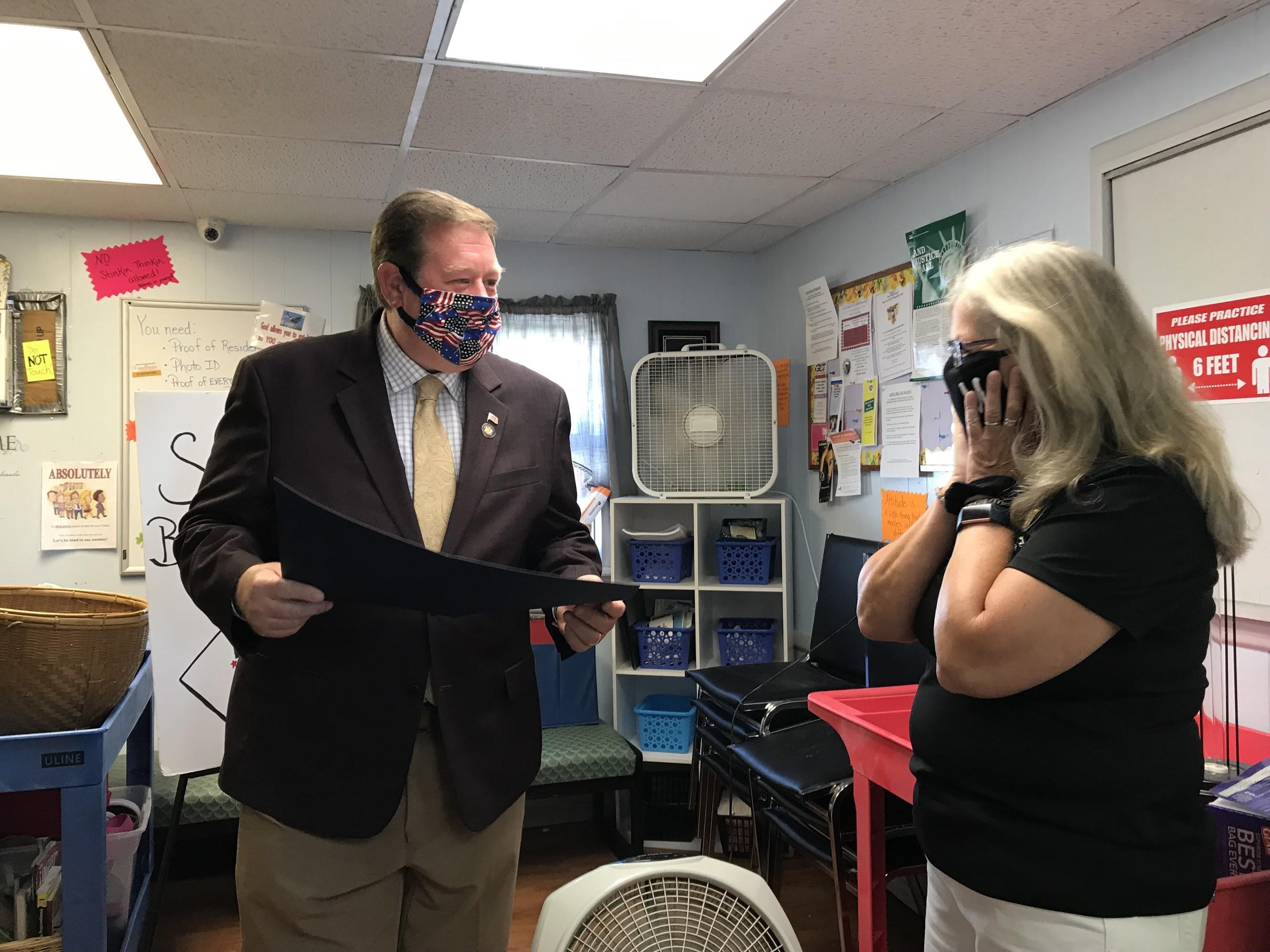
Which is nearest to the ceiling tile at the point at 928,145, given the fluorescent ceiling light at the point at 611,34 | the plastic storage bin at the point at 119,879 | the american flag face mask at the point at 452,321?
the fluorescent ceiling light at the point at 611,34

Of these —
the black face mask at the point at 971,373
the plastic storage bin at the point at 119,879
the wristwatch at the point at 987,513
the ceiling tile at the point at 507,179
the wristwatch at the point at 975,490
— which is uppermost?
the ceiling tile at the point at 507,179

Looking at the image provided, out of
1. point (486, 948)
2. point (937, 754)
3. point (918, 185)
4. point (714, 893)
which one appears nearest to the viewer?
point (714, 893)

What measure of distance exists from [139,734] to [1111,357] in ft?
8.34

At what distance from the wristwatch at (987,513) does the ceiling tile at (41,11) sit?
1785mm

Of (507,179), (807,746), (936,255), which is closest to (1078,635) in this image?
(807,746)

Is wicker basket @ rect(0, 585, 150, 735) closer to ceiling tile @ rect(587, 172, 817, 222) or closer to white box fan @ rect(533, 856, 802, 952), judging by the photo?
white box fan @ rect(533, 856, 802, 952)

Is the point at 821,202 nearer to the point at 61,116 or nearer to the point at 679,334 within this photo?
the point at 679,334

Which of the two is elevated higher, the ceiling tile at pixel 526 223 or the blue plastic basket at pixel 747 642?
the ceiling tile at pixel 526 223

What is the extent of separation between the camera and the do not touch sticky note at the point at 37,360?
3215mm

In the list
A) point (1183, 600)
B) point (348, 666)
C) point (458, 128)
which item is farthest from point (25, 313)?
point (1183, 600)

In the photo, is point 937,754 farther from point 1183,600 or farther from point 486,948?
point 486,948

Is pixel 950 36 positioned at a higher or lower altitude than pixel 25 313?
higher

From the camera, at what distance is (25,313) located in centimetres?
321

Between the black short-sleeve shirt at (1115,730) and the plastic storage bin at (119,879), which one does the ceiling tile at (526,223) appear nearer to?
the plastic storage bin at (119,879)
